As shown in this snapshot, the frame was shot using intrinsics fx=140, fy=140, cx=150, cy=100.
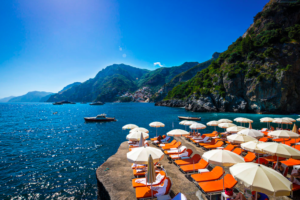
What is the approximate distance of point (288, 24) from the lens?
6131 centimetres

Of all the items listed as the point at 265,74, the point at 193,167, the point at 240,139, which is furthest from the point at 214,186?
the point at 265,74

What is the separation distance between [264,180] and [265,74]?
208 feet

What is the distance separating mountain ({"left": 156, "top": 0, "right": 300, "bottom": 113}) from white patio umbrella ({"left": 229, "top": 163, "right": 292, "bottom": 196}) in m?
61.7

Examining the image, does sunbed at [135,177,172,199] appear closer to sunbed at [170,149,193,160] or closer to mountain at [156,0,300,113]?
sunbed at [170,149,193,160]

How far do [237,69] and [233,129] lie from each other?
193 ft

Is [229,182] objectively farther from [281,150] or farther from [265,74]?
[265,74]

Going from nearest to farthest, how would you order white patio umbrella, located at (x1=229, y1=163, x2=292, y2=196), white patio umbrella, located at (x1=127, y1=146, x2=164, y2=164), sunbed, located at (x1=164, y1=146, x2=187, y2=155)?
white patio umbrella, located at (x1=229, y1=163, x2=292, y2=196) → white patio umbrella, located at (x1=127, y1=146, x2=164, y2=164) → sunbed, located at (x1=164, y1=146, x2=187, y2=155)

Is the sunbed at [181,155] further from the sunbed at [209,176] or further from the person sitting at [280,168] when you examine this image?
the person sitting at [280,168]

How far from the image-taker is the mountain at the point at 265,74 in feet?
166

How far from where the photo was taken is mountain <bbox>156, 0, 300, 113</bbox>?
166ft

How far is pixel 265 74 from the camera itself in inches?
2080

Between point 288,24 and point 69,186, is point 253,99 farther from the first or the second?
point 69,186

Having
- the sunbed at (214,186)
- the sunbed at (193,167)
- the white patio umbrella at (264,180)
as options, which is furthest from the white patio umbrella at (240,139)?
the white patio umbrella at (264,180)

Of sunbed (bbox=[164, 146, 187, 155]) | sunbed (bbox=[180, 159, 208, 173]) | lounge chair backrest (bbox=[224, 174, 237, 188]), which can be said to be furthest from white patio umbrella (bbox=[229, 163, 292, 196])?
sunbed (bbox=[164, 146, 187, 155])
